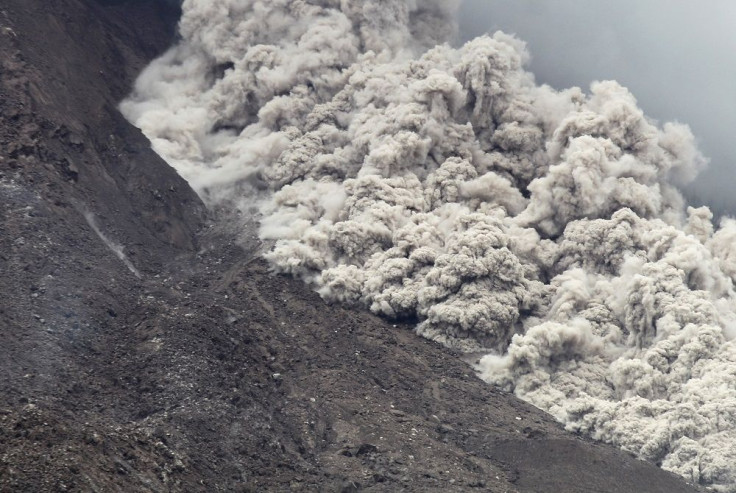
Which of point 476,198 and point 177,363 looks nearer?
point 177,363

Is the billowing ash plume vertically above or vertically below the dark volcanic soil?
above

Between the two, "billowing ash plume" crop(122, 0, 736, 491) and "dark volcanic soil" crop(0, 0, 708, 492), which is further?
"billowing ash plume" crop(122, 0, 736, 491)

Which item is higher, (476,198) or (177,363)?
(476,198)

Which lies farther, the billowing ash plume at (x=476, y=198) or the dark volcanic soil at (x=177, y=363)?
the billowing ash plume at (x=476, y=198)

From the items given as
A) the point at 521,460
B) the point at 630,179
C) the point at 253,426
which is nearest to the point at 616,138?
the point at 630,179

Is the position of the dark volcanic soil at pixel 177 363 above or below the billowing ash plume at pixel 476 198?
below
